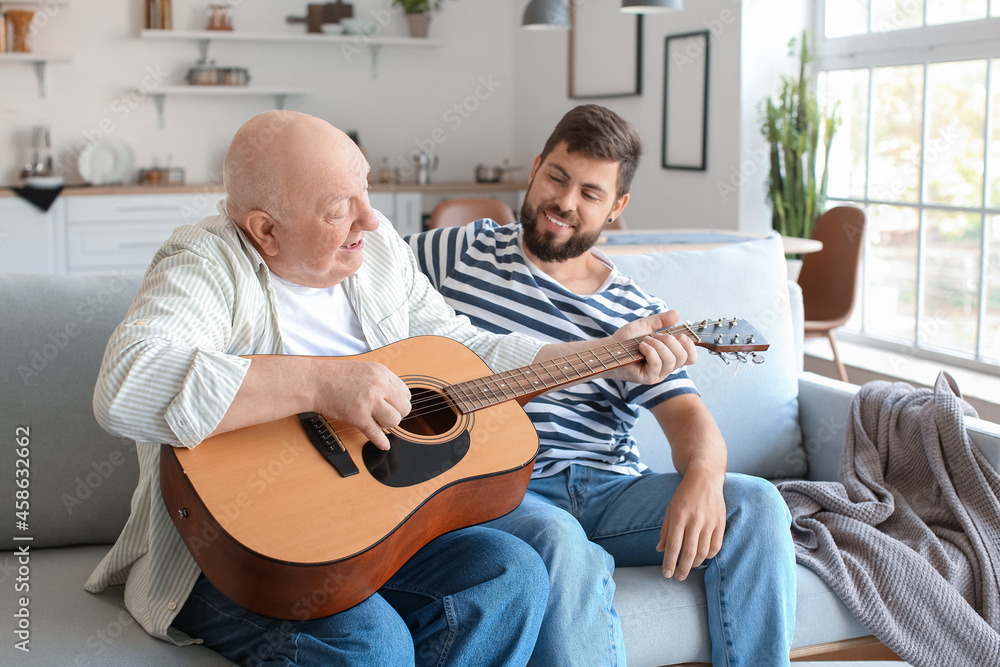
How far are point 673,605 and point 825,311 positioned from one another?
246 centimetres

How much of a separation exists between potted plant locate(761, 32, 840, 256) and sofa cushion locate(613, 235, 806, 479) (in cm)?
199

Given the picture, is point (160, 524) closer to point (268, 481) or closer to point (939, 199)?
point (268, 481)

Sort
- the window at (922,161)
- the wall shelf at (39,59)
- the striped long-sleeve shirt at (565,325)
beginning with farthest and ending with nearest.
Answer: the wall shelf at (39,59) < the window at (922,161) < the striped long-sleeve shirt at (565,325)

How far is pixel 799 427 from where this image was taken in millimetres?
2135

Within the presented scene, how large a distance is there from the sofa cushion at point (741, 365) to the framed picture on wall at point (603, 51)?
3.07 metres

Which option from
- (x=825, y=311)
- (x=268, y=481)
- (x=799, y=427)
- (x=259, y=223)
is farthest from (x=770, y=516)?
(x=825, y=311)

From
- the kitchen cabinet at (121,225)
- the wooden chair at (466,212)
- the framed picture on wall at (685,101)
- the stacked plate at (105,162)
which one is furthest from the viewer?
the stacked plate at (105,162)

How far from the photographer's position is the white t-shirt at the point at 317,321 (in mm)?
1418

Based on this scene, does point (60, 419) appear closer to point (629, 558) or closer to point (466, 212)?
point (629, 558)

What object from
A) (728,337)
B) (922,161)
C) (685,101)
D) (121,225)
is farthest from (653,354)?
(121,225)

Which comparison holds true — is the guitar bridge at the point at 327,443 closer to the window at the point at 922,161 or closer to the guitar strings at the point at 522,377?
the guitar strings at the point at 522,377

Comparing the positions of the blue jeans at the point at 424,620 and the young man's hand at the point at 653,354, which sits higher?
the young man's hand at the point at 653,354

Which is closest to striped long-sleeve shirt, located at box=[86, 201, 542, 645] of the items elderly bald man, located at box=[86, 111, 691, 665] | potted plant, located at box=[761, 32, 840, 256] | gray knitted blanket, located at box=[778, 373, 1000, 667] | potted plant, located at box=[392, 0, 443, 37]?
elderly bald man, located at box=[86, 111, 691, 665]

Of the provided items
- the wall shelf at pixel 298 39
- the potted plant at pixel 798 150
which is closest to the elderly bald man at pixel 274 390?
the potted plant at pixel 798 150
